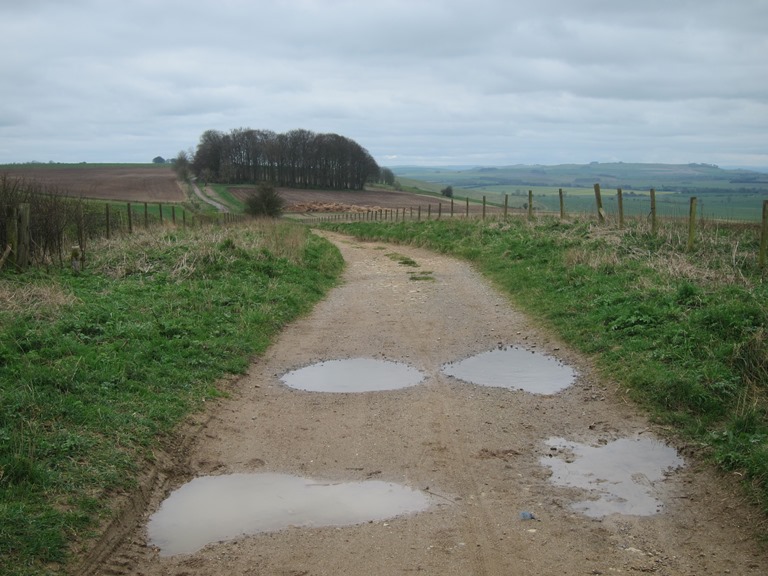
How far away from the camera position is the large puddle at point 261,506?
555cm

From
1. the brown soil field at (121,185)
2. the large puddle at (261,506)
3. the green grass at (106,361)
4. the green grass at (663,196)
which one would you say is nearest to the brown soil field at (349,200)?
A: the brown soil field at (121,185)

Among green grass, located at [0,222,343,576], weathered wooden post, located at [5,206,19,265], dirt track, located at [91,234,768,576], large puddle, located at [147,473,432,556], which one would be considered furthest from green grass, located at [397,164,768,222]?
large puddle, located at [147,473,432,556]

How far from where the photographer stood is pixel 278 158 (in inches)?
3504

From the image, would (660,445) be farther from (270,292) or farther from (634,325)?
(270,292)

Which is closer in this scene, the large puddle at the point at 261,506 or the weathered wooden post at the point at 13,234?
the large puddle at the point at 261,506

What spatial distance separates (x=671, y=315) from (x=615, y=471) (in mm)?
4761

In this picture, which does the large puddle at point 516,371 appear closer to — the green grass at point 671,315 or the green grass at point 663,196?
the green grass at point 671,315

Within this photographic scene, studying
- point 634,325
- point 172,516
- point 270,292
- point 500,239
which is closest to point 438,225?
point 500,239

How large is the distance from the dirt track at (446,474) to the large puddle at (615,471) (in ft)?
0.37

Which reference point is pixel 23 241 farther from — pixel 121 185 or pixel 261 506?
pixel 121 185

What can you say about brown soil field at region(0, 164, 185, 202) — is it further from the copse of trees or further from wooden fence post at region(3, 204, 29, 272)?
wooden fence post at region(3, 204, 29, 272)

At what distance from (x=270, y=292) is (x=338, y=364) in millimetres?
4619

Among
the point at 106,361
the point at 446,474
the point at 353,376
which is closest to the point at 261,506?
the point at 446,474

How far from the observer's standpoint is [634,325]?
1076 centimetres
